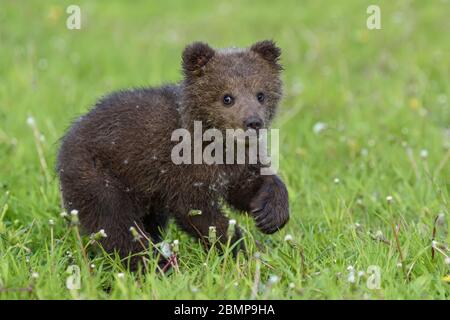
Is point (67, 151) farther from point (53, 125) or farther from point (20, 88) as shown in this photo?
point (20, 88)

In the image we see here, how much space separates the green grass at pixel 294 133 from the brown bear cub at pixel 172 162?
22 centimetres

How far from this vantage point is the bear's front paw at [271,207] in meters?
5.20

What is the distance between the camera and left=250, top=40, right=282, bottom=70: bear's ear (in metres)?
5.38

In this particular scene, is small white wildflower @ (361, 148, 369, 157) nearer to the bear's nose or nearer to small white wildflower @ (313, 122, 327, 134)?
small white wildflower @ (313, 122, 327, 134)

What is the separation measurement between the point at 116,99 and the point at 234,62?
0.86 m

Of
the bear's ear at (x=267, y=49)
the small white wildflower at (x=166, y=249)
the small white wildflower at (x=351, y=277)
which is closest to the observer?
the small white wildflower at (x=351, y=277)

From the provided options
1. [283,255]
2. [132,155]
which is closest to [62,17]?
[132,155]

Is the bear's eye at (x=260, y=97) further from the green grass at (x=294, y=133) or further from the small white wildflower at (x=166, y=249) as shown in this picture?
the small white wildflower at (x=166, y=249)

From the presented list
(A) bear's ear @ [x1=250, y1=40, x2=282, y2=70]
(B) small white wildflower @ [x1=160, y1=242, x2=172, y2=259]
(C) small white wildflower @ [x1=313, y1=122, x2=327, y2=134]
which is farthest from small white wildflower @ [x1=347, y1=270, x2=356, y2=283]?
(C) small white wildflower @ [x1=313, y1=122, x2=327, y2=134]

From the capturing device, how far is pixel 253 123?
4922 millimetres

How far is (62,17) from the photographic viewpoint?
12.0 metres

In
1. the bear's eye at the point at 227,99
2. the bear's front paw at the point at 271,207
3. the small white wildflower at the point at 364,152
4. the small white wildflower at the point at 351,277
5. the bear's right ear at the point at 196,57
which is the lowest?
the small white wildflower at the point at 351,277

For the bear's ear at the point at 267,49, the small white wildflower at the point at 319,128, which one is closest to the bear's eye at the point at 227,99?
the bear's ear at the point at 267,49
